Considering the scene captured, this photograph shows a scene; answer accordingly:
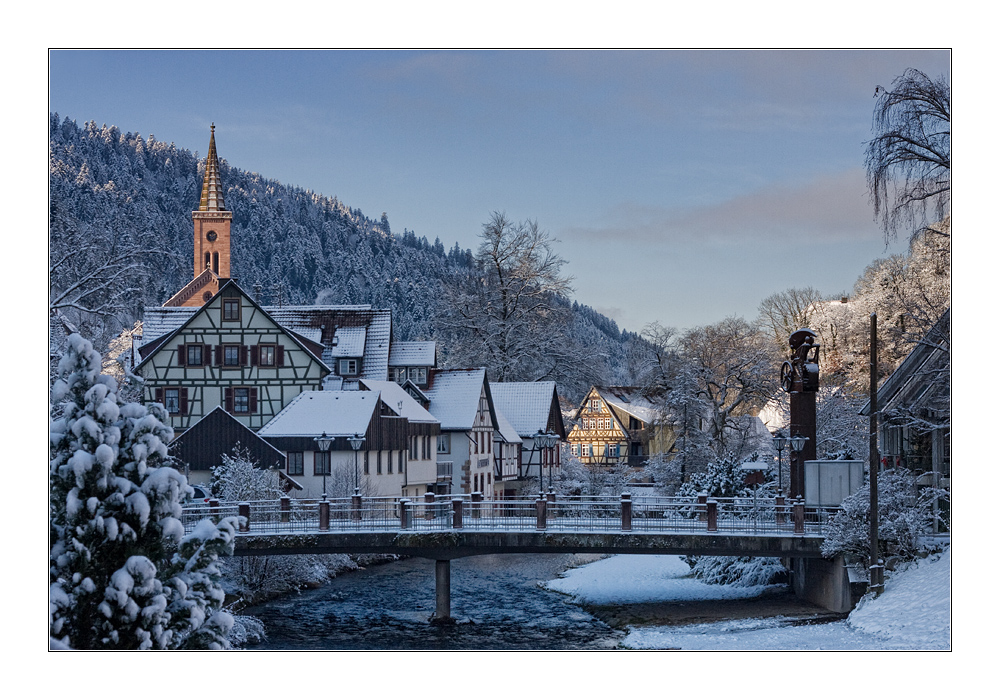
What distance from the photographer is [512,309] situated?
1684 inches

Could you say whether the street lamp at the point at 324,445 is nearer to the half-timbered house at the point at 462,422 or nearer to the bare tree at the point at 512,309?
the half-timbered house at the point at 462,422

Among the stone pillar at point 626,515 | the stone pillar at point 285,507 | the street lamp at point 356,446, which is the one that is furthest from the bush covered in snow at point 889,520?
the stone pillar at point 285,507

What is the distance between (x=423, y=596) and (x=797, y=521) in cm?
917

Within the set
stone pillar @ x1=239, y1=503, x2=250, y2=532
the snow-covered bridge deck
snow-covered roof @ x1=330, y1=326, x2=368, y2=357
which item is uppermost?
snow-covered roof @ x1=330, y1=326, x2=368, y2=357

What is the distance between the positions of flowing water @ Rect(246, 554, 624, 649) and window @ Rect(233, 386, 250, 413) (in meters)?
6.57

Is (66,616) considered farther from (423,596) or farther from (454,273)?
(454,273)

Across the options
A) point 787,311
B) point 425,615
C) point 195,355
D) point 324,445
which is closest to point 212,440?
point 195,355

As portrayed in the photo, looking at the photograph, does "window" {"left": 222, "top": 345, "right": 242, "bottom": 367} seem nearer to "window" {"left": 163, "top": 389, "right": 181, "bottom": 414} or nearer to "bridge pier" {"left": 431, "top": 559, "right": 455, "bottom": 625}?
"window" {"left": 163, "top": 389, "right": 181, "bottom": 414}

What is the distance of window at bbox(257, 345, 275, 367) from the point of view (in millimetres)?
33562

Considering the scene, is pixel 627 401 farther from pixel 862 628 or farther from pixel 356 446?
pixel 862 628

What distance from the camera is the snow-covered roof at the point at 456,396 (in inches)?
1570

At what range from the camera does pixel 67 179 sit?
63.3 feet

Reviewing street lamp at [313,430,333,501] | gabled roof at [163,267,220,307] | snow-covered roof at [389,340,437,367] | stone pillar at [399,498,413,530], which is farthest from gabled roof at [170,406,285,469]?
snow-covered roof at [389,340,437,367]

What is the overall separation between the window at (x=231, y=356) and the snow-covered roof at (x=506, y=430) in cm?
1314
